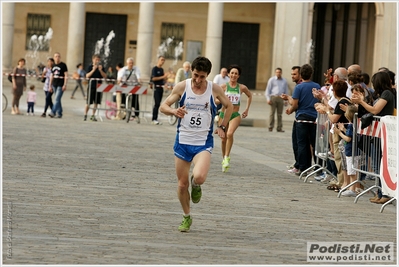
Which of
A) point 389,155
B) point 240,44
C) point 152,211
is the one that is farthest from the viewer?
point 240,44

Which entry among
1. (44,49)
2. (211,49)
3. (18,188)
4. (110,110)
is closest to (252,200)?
(18,188)

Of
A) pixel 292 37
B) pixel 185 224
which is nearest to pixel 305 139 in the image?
pixel 185 224

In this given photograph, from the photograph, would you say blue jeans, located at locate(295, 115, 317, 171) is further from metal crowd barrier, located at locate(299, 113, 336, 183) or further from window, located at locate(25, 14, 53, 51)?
window, located at locate(25, 14, 53, 51)

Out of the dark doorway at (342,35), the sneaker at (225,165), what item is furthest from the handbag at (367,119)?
the dark doorway at (342,35)

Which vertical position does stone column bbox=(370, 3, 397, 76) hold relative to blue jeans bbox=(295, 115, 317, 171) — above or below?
above

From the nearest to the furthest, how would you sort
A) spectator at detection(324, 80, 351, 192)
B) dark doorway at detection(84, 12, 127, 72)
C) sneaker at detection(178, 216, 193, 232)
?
sneaker at detection(178, 216, 193, 232), spectator at detection(324, 80, 351, 192), dark doorway at detection(84, 12, 127, 72)

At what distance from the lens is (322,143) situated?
1477 cm

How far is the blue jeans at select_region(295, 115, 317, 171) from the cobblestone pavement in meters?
0.38

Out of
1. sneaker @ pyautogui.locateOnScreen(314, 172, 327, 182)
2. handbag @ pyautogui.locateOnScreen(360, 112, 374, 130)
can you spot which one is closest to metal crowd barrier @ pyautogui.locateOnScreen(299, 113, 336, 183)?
sneaker @ pyautogui.locateOnScreen(314, 172, 327, 182)

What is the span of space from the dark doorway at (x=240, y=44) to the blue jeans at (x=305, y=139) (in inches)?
1429

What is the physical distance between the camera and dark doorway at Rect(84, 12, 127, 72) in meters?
50.6

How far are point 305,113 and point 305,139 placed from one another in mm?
398

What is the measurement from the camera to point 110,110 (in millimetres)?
27359

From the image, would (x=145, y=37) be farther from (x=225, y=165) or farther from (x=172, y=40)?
(x=225, y=165)
